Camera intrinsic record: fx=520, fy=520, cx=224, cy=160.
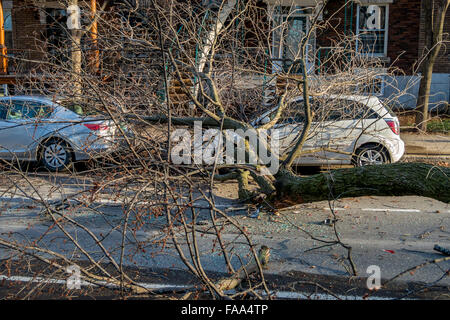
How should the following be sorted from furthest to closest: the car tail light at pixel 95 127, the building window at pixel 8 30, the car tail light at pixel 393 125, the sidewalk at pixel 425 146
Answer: the building window at pixel 8 30, the sidewalk at pixel 425 146, the car tail light at pixel 393 125, the car tail light at pixel 95 127

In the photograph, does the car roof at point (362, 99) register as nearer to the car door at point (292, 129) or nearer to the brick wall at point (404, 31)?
the car door at point (292, 129)

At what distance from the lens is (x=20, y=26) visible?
68.2 feet

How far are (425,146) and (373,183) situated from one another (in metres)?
8.44

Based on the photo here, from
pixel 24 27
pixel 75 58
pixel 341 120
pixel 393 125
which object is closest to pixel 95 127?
pixel 75 58

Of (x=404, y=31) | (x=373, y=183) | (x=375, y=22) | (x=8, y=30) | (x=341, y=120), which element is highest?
(x=375, y=22)

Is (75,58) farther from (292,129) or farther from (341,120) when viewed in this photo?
(341,120)

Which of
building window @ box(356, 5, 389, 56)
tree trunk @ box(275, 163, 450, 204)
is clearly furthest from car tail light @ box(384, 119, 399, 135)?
building window @ box(356, 5, 389, 56)

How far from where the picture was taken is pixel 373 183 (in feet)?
19.7

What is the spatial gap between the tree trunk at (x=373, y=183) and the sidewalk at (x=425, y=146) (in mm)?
6409

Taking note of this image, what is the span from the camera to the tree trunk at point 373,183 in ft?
18.1

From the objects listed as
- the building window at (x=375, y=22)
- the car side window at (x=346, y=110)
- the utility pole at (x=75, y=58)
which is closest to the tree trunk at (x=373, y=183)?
the car side window at (x=346, y=110)

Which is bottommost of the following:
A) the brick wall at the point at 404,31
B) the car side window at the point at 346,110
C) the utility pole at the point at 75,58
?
the car side window at the point at 346,110
